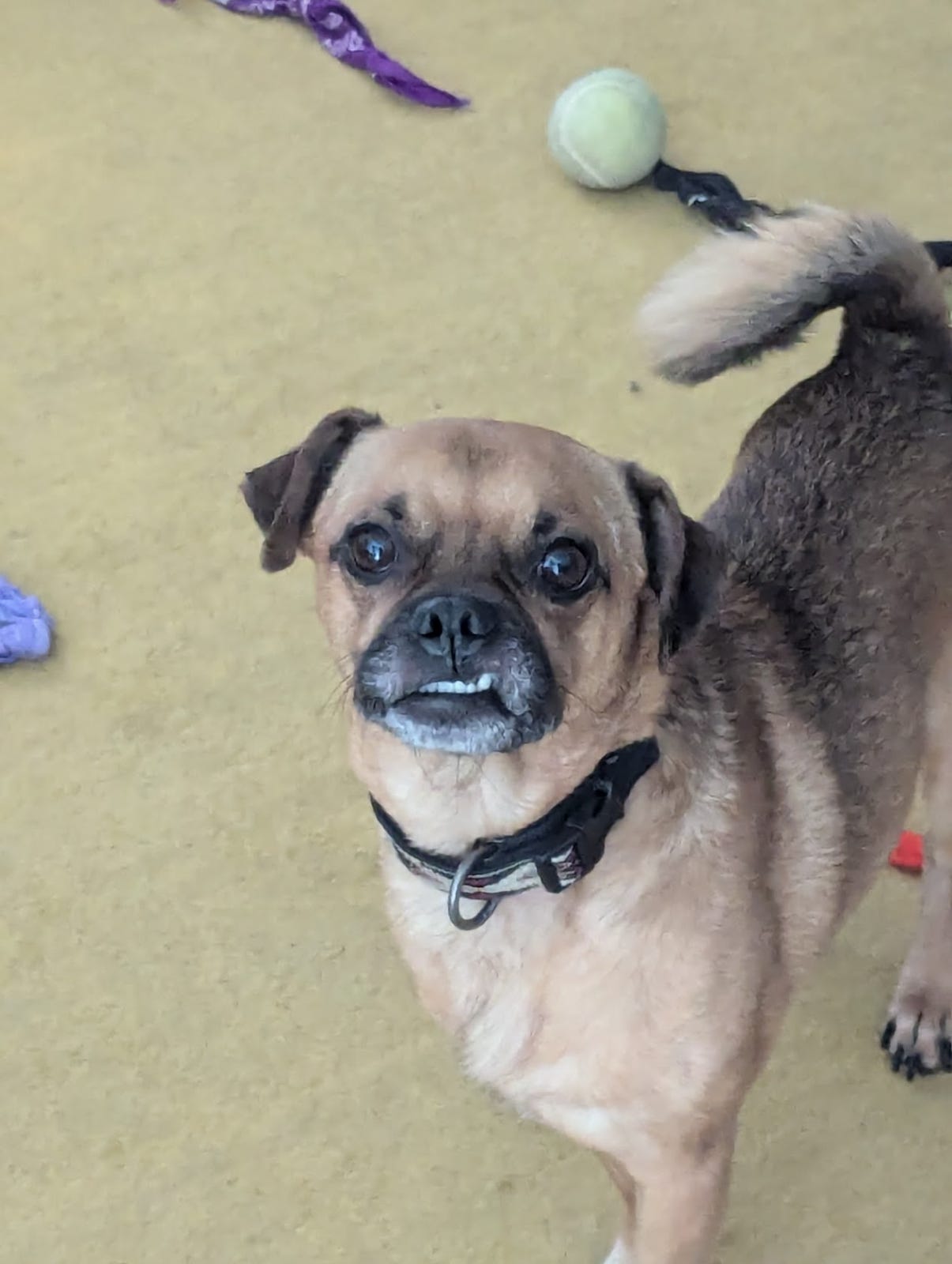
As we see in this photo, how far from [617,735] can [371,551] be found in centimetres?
26

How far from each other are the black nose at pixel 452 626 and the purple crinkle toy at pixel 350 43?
1.97 meters

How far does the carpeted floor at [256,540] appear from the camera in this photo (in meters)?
1.63

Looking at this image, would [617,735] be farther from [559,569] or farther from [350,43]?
[350,43]

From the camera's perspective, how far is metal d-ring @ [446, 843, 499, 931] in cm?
121

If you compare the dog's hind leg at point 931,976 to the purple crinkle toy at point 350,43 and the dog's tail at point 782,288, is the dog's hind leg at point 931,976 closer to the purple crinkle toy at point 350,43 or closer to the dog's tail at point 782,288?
the dog's tail at point 782,288

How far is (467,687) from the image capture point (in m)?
1.15

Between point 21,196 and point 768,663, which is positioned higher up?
point 768,663

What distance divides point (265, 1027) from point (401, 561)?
0.75 m

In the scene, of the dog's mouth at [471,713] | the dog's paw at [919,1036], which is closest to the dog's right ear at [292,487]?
the dog's mouth at [471,713]

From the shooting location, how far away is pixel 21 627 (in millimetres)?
2047

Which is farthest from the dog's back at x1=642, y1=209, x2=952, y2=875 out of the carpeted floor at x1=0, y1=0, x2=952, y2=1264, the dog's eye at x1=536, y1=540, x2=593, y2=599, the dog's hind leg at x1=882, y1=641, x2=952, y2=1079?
the carpeted floor at x1=0, y1=0, x2=952, y2=1264

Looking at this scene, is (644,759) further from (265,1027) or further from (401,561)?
(265,1027)

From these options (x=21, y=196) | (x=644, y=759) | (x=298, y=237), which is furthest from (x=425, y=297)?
(x=644, y=759)

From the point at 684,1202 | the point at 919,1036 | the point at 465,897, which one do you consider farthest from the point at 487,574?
the point at 919,1036
